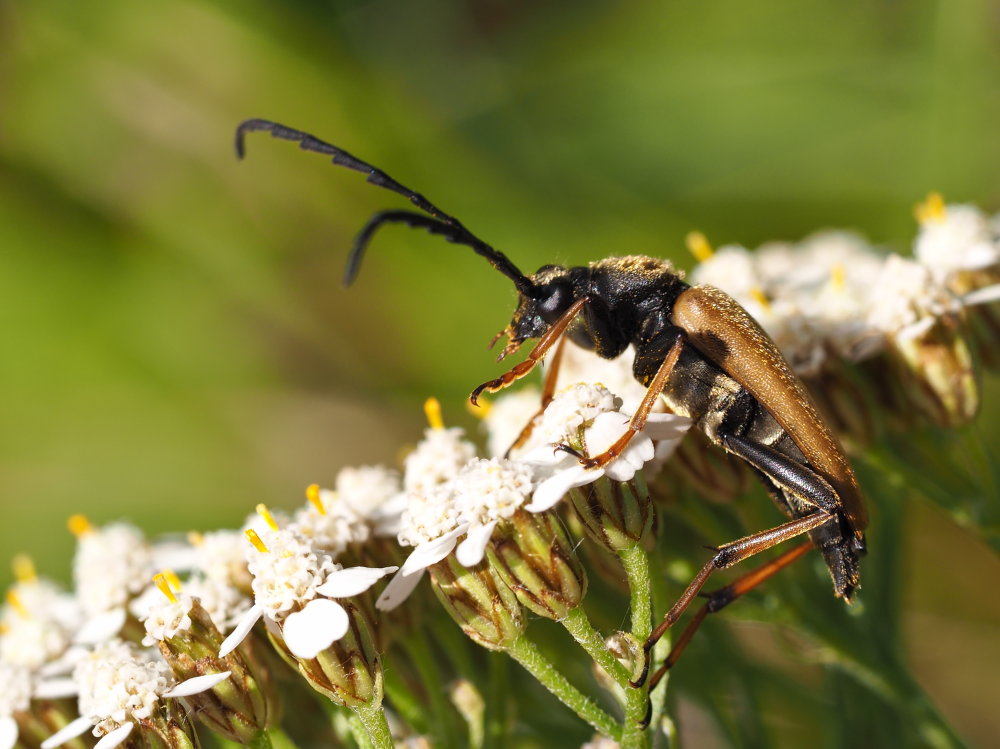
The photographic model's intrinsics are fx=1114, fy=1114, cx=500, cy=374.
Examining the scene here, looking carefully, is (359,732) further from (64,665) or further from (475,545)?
(64,665)

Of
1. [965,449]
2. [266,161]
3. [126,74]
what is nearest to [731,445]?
[965,449]

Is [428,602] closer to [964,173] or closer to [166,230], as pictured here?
[964,173]

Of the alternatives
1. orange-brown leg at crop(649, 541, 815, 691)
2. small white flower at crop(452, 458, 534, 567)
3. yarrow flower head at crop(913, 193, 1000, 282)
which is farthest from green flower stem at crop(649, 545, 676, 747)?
yarrow flower head at crop(913, 193, 1000, 282)

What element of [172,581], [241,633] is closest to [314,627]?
[241,633]

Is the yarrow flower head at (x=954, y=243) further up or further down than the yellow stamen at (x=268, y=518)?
further up

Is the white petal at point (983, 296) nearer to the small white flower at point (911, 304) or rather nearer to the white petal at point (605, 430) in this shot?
the small white flower at point (911, 304)

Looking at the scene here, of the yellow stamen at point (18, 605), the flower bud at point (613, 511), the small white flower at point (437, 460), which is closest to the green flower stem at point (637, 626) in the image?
the flower bud at point (613, 511)
